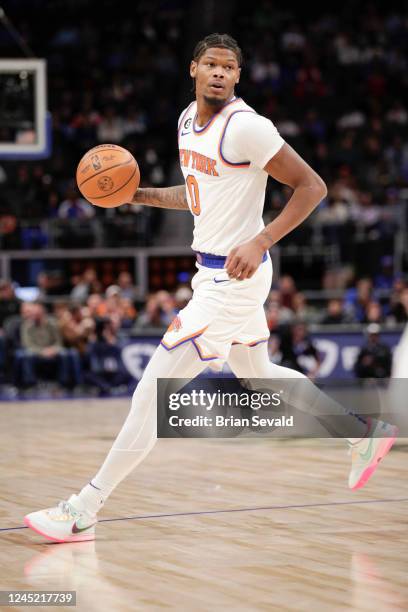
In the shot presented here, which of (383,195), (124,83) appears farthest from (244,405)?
(124,83)

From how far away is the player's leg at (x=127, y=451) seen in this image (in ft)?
16.5

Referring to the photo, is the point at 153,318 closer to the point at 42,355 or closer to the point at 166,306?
the point at 166,306

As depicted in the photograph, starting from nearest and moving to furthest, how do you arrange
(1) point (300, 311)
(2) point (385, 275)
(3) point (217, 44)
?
(3) point (217, 44) → (1) point (300, 311) → (2) point (385, 275)

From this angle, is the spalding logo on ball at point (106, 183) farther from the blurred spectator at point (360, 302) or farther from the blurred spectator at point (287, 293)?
the blurred spectator at point (287, 293)

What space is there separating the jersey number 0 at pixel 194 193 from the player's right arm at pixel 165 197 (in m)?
0.39

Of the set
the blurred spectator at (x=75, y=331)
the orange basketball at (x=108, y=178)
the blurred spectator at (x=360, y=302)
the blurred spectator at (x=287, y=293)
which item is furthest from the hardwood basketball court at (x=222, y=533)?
the blurred spectator at (x=287, y=293)

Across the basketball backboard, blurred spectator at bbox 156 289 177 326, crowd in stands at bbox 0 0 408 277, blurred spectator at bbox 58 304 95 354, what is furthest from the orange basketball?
crowd in stands at bbox 0 0 408 277

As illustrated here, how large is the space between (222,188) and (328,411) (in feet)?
4.05

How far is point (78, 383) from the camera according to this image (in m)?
16.3

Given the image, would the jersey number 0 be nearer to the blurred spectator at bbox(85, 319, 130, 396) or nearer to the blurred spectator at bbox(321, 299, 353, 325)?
the blurred spectator at bbox(85, 319, 130, 396)

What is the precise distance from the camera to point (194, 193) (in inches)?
208

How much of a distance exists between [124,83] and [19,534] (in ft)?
62.9

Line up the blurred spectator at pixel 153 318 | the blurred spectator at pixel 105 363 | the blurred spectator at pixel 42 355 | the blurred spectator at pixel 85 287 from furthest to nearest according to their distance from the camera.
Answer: the blurred spectator at pixel 85 287
the blurred spectator at pixel 153 318
the blurred spectator at pixel 105 363
the blurred spectator at pixel 42 355

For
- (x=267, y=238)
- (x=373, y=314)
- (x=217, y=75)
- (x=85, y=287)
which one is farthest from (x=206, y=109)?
(x=85, y=287)
